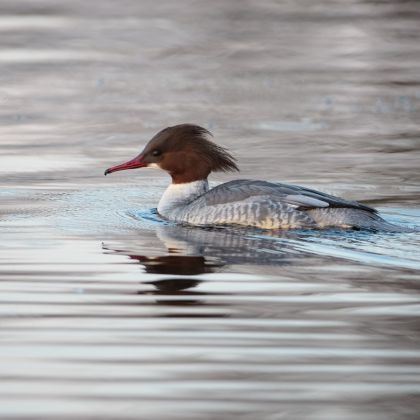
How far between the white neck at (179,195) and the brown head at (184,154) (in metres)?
0.06

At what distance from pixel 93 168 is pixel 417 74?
644 centimetres

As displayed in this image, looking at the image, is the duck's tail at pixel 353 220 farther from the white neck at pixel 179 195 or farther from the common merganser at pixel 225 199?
the white neck at pixel 179 195

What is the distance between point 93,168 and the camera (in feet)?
38.5

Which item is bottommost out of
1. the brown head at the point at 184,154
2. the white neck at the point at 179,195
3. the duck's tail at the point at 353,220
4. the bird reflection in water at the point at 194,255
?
the bird reflection in water at the point at 194,255

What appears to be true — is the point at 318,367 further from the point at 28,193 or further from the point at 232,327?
the point at 28,193

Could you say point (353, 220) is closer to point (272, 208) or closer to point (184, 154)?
point (272, 208)

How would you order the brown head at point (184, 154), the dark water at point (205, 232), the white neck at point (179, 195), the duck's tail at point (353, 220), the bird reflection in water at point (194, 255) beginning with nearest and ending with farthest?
the dark water at point (205, 232)
the bird reflection in water at point (194, 255)
the duck's tail at point (353, 220)
the white neck at point (179, 195)
the brown head at point (184, 154)

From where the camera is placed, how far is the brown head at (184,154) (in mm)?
10180

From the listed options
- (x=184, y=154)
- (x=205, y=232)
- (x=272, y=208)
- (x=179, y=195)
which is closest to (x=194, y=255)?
(x=205, y=232)

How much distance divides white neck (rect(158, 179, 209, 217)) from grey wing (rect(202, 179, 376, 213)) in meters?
0.34

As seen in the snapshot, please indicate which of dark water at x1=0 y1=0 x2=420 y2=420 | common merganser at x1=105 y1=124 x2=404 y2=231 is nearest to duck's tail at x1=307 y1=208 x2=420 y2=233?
common merganser at x1=105 y1=124 x2=404 y2=231

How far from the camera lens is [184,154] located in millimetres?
10242

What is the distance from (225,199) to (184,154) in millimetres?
840

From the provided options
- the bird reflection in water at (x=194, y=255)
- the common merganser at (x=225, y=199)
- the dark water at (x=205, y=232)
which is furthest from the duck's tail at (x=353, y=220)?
the bird reflection in water at (x=194, y=255)
